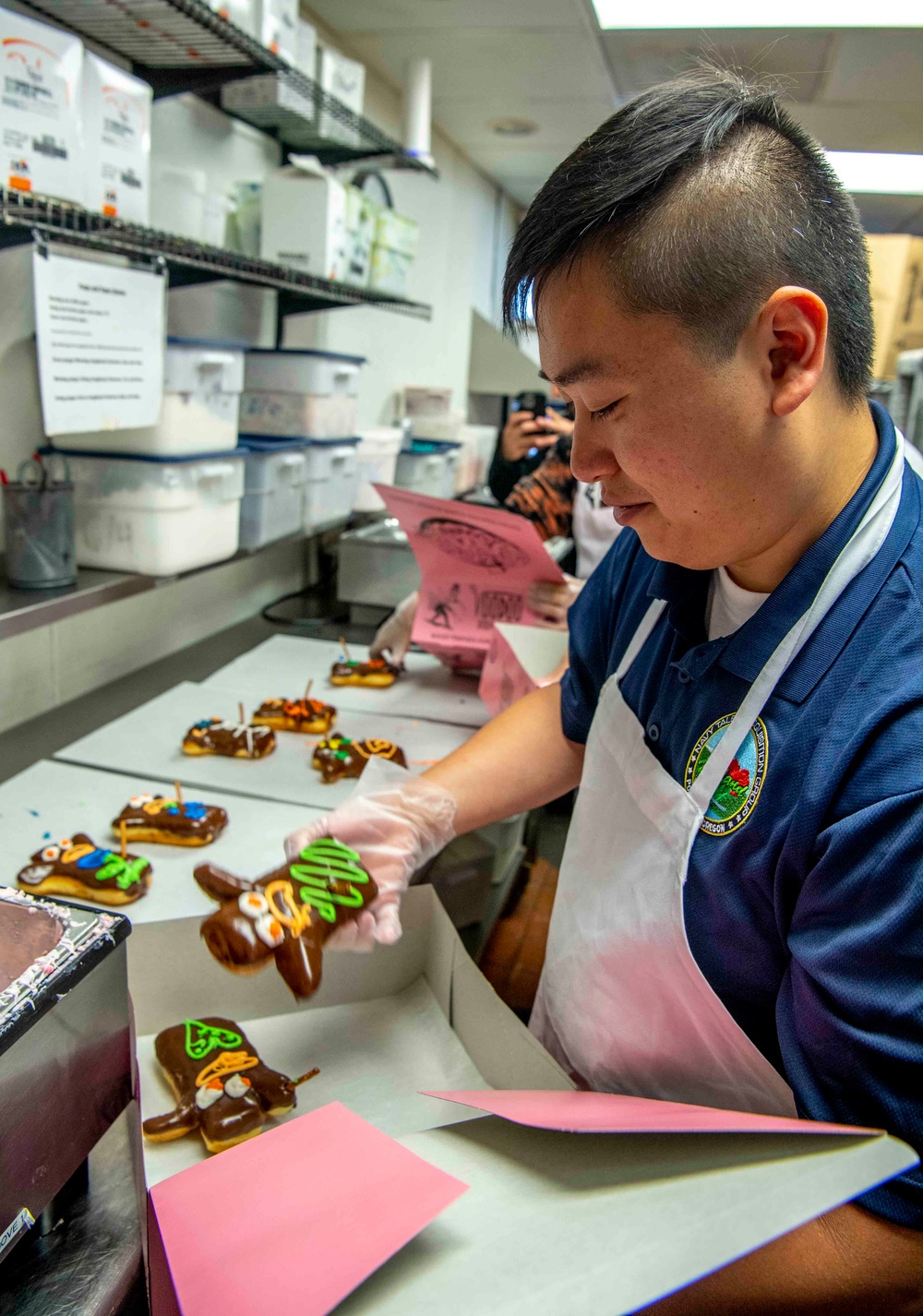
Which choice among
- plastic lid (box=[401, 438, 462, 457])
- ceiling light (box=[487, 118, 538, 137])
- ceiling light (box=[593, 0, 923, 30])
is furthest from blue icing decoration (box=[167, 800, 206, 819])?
ceiling light (box=[487, 118, 538, 137])

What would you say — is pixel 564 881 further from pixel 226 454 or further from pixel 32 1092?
pixel 226 454

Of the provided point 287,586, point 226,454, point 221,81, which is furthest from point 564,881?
point 287,586

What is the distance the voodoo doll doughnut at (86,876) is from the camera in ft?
3.79

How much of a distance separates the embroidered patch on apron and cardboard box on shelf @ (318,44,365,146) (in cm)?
210

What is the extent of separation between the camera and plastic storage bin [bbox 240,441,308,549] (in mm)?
2141

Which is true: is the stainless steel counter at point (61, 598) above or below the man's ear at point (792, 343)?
below

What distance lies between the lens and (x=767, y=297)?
691 mm

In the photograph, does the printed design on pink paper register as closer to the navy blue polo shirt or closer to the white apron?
the white apron

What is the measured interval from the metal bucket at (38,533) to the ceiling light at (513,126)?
3.16 m

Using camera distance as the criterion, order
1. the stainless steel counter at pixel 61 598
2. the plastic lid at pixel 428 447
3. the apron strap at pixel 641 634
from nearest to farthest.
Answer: the apron strap at pixel 641 634, the stainless steel counter at pixel 61 598, the plastic lid at pixel 428 447

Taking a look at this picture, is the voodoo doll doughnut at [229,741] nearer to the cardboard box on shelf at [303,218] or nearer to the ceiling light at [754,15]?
the cardboard box on shelf at [303,218]

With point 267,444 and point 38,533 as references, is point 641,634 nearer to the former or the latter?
point 38,533

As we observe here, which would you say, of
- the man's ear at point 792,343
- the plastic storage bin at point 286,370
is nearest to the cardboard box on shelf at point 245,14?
the plastic storage bin at point 286,370

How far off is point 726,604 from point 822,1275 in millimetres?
554
